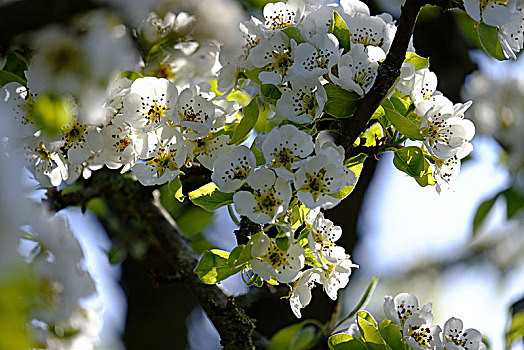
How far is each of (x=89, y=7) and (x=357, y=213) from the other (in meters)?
1.35

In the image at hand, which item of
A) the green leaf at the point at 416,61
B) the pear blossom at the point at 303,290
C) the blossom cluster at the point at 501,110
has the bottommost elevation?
the blossom cluster at the point at 501,110

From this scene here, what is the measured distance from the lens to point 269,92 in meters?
0.92

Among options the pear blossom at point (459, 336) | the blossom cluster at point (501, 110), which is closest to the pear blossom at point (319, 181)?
the pear blossom at point (459, 336)

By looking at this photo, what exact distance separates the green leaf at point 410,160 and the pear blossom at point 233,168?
0.71 ft

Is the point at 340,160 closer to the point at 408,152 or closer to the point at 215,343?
the point at 408,152

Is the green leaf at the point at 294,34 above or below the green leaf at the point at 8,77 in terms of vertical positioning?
above

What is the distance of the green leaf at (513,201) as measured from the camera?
1629 millimetres

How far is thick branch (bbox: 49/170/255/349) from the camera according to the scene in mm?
1113

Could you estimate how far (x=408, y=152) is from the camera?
0.91 metres

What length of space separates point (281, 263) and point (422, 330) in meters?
0.26

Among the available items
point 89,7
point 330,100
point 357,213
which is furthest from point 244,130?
point 357,213

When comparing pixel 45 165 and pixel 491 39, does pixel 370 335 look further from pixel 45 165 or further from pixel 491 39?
pixel 45 165

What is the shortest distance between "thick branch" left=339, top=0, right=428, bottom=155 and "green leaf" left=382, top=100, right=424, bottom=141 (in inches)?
0.9

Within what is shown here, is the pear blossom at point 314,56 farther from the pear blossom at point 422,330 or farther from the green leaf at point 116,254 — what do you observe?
the green leaf at point 116,254
